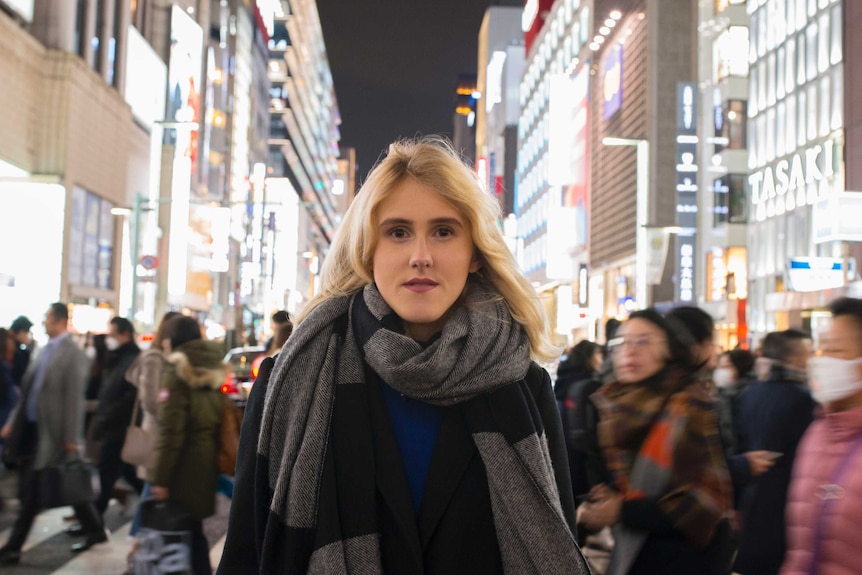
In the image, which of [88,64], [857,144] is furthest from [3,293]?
[857,144]

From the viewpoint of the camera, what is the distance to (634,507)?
159 inches

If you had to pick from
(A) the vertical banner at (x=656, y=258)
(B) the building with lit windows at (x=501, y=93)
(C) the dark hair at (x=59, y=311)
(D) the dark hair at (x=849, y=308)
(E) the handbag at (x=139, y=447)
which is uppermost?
(B) the building with lit windows at (x=501, y=93)

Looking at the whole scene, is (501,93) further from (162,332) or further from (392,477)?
(392,477)

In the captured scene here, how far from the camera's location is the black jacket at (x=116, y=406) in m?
8.98

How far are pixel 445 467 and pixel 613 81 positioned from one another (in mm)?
63973

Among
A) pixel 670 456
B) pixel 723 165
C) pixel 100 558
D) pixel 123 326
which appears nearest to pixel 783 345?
pixel 670 456

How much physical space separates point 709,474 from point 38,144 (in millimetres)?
38122

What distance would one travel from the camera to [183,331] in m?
6.98

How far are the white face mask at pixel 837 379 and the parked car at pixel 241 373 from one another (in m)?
11.3

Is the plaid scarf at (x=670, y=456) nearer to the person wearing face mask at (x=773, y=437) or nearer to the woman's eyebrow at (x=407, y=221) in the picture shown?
the person wearing face mask at (x=773, y=437)

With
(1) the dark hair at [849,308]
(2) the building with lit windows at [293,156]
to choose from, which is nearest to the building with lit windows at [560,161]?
(2) the building with lit windows at [293,156]

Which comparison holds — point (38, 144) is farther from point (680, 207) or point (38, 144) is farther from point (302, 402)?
point (302, 402)

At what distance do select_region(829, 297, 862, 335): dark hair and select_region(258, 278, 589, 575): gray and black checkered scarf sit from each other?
5.60 ft

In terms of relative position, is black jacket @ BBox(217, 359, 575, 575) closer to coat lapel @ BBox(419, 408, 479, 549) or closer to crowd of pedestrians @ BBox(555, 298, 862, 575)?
coat lapel @ BBox(419, 408, 479, 549)
